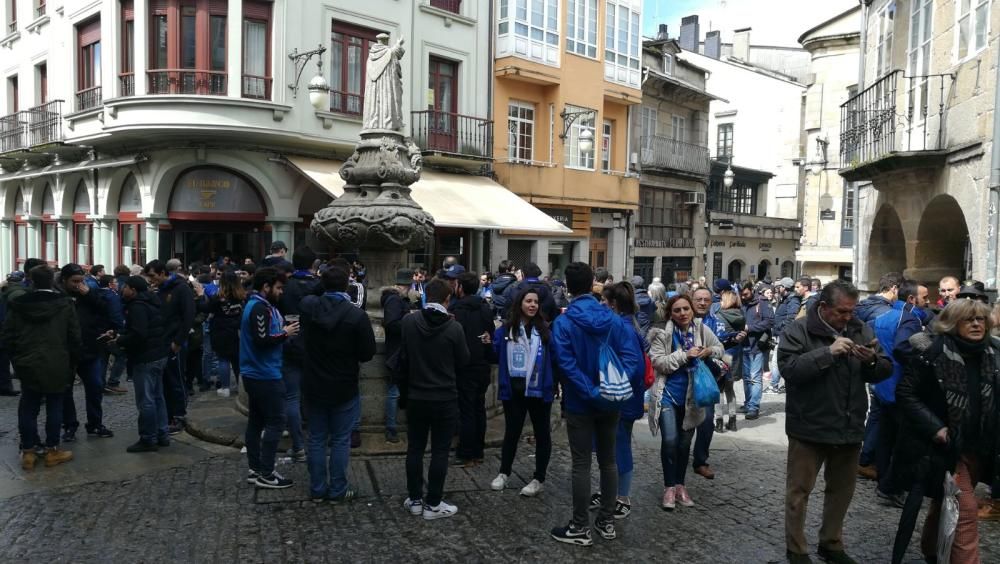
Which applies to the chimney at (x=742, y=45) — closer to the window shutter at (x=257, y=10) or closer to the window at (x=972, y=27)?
the window shutter at (x=257, y=10)

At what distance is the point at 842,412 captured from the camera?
4.66 metres

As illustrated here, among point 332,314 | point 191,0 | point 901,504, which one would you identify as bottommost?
point 901,504

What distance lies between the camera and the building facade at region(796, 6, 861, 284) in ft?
84.7

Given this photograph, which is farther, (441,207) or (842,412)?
(441,207)

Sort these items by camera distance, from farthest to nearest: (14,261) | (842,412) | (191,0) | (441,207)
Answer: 1. (14,261)
2. (441,207)
3. (191,0)
4. (842,412)

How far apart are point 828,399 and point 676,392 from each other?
4.84 feet

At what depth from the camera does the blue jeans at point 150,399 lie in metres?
7.20

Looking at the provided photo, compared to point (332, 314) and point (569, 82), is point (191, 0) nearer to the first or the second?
point (569, 82)

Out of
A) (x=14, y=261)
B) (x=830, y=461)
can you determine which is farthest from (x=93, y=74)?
(x=830, y=461)

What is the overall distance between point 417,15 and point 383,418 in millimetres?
14967

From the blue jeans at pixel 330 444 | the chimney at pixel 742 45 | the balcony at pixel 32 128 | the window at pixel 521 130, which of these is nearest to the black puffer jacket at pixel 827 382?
the blue jeans at pixel 330 444

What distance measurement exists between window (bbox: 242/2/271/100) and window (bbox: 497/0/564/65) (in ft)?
24.0

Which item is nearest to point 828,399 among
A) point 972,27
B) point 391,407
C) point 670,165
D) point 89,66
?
point 391,407

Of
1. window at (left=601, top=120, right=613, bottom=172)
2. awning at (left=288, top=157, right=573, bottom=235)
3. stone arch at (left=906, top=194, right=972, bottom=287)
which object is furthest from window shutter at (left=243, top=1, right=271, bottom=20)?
stone arch at (left=906, top=194, right=972, bottom=287)
